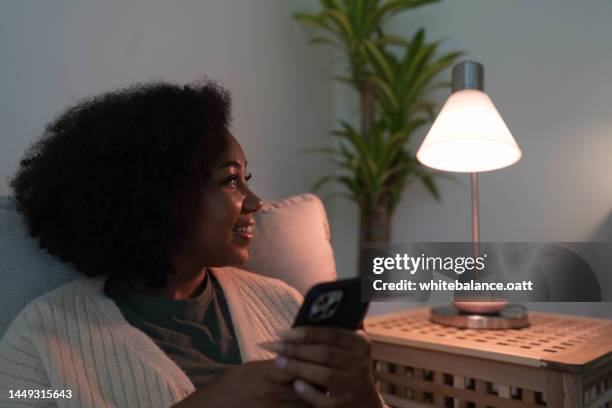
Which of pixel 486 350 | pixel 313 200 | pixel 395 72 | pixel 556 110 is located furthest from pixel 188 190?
pixel 556 110

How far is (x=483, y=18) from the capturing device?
1.88m

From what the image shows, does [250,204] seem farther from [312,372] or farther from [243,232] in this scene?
[312,372]

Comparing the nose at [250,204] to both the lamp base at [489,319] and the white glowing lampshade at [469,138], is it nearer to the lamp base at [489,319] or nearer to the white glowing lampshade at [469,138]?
the white glowing lampshade at [469,138]

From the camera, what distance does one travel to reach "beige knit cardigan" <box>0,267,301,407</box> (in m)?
0.74

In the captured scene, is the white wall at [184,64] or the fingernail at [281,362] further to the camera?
the white wall at [184,64]

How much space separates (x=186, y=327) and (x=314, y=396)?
355mm

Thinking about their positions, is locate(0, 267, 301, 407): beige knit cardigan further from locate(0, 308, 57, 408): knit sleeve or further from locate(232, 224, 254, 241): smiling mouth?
locate(232, 224, 254, 241): smiling mouth

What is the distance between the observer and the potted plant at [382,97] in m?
1.83

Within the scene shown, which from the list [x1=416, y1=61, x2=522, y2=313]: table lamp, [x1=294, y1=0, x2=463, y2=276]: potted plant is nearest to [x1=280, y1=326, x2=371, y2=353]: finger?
[x1=416, y1=61, x2=522, y2=313]: table lamp

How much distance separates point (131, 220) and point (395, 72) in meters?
1.26

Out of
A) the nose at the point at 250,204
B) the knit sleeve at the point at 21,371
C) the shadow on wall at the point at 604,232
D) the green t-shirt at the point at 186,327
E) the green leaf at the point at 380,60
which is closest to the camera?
the knit sleeve at the point at 21,371

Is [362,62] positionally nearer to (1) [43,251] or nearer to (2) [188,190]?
(2) [188,190]

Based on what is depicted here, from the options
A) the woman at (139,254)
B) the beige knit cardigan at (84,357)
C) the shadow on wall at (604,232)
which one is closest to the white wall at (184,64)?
the woman at (139,254)

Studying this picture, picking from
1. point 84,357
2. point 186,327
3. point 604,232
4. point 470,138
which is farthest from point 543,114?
point 84,357
